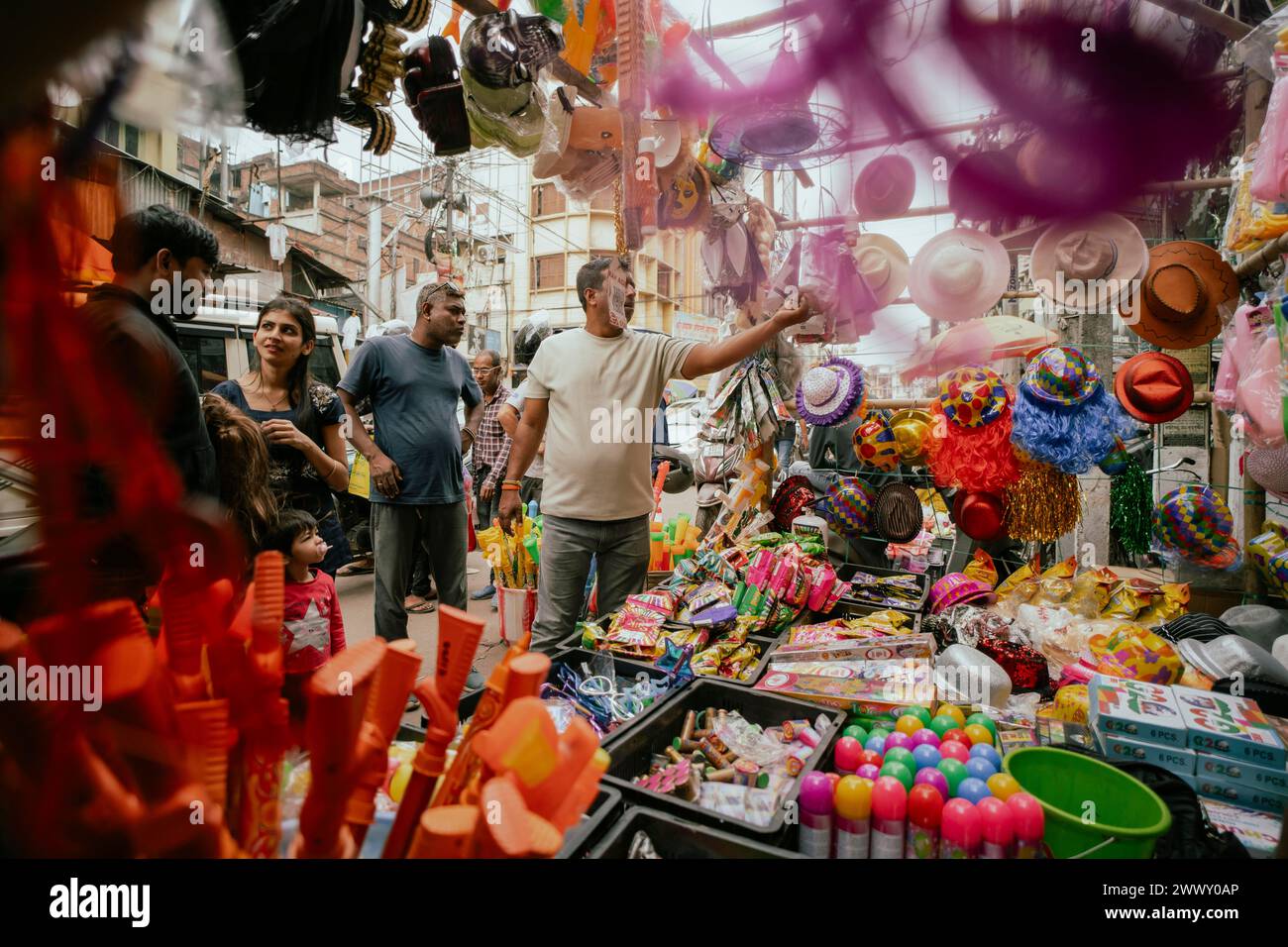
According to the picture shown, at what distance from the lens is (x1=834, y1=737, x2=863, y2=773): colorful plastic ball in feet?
4.46

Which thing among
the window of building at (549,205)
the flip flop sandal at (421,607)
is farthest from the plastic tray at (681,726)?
the window of building at (549,205)

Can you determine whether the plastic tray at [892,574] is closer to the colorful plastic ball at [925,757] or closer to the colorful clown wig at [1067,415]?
the colorful clown wig at [1067,415]

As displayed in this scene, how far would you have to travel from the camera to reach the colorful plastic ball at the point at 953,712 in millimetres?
1550

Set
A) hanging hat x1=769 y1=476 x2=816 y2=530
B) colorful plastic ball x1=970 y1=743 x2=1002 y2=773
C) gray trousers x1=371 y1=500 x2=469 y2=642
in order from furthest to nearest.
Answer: hanging hat x1=769 y1=476 x2=816 y2=530
gray trousers x1=371 y1=500 x2=469 y2=642
colorful plastic ball x1=970 y1=743 x2=1002 y2=773

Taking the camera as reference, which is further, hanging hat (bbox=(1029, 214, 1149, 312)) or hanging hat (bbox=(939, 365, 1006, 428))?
hanging hat (bbox=(939, 365, 1006, 428))

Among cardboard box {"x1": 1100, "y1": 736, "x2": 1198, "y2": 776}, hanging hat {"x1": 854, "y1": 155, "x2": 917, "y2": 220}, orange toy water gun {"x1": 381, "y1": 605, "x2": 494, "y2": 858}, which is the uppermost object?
hanging hat {"x1": 854, "y1": 155, "x2": 917, "y2": 220}

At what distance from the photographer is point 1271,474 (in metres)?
2.04

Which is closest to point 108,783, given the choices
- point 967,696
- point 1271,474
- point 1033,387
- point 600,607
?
point 967,696

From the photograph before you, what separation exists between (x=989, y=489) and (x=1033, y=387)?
0.44m

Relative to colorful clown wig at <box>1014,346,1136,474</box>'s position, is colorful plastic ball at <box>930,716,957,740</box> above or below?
below

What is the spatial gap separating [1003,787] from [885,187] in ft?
7.88

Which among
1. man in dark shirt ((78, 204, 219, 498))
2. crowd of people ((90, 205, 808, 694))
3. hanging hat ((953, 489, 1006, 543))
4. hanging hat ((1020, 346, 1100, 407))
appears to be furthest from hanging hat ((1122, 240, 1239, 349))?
man in dark shirt ((78, 204, 219, 498))

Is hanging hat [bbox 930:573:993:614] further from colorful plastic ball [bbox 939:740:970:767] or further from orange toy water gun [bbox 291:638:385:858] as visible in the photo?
orange toy water gun [bbox 291:638:385:858]
